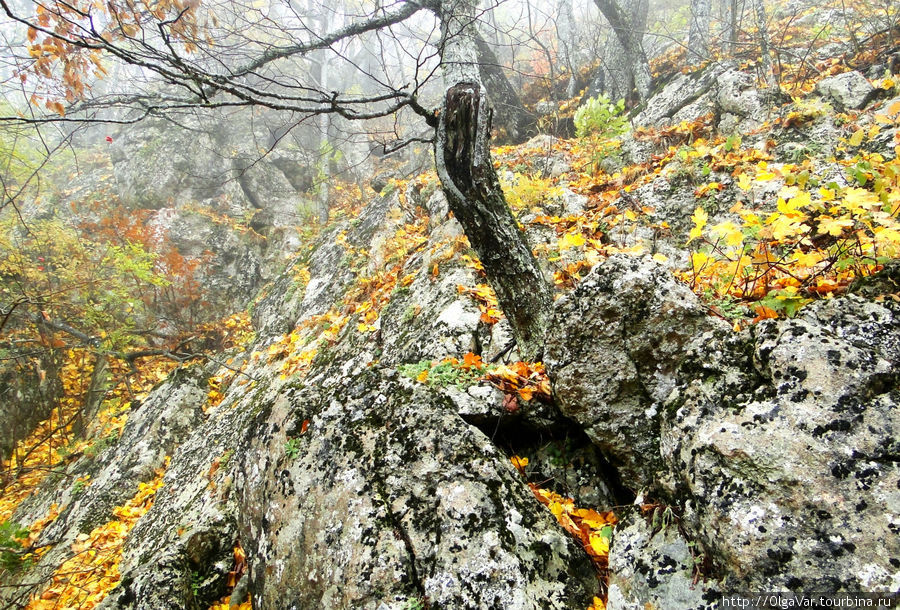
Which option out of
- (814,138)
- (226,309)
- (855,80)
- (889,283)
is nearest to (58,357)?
(226,309)

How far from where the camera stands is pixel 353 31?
15.6 feet

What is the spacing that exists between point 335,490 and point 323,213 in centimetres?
1133

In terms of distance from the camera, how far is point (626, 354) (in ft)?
8.04

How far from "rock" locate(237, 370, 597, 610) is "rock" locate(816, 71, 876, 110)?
6174 mm

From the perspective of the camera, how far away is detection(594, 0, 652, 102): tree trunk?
822cm

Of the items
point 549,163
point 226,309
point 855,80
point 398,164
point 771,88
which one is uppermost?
point 398,164

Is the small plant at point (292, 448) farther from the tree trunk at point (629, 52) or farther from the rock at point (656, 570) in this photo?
the tree trunk at point (629, 52)

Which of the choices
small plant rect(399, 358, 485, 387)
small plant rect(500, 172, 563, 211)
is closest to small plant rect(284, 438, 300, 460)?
small plant rect(399, 358, 485, 387)

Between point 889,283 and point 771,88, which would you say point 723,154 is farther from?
point 889,283

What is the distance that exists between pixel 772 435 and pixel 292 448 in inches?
109

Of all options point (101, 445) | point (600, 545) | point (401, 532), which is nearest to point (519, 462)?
point (600, 545)

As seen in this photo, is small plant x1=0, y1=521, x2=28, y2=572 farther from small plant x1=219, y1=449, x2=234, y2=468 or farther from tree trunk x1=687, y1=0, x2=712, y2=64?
tree trunk x1=687, y1=0, x2=712, y2=64

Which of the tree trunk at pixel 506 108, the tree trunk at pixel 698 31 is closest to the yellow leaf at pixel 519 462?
the tree trunk at pixel 506 108

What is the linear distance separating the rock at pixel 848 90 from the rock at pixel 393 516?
20.3ft
